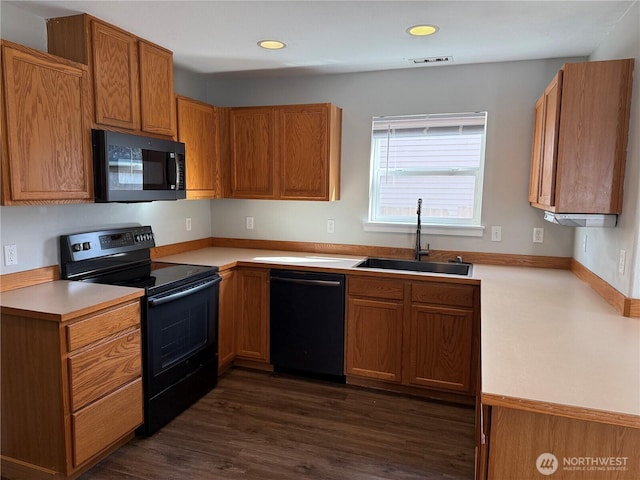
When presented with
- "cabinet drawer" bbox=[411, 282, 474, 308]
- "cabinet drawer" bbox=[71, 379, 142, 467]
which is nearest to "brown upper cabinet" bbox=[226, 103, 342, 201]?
"cabinet drawer" bbox=[411, 282, 474, 308]

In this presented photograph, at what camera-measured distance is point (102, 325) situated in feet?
6.93

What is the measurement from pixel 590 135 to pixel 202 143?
2.60 metres

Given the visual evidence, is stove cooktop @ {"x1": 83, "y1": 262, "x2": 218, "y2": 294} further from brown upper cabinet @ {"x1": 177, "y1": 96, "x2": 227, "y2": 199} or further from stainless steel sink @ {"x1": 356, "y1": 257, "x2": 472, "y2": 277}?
stainless steel sink @ {"x1": 356, "y1": 257, "x2": 472, "y2": 277}

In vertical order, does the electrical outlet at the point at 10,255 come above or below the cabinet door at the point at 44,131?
below

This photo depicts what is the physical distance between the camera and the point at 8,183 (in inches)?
77.9

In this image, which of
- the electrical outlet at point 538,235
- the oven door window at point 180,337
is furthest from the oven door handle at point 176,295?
the electrical outlet at point 538,235

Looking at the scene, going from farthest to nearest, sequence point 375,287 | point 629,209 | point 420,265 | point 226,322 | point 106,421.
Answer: point 420,265
point 226,322
point 375,287
point 106,421
point 629,209

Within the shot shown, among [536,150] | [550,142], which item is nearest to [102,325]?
[550,142]

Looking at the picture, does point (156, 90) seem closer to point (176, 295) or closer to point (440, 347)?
point (176, 295)

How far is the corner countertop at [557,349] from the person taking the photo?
4.07 ft

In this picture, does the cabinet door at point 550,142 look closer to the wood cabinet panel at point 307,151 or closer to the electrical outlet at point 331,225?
the wood cabinet panel at point 307,151

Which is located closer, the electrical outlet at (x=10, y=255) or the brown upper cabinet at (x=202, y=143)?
the electrical outlet at (x=10, y=255)

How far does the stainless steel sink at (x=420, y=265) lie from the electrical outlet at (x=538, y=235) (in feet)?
1.66

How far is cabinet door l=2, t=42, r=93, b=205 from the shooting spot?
1975 millimetres
